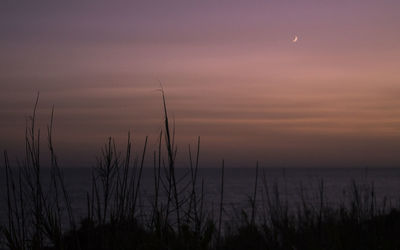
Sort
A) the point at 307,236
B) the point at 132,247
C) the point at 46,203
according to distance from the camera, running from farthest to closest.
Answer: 1. the point at 307,236
2. the point at 46,203
3. the point at 132,247

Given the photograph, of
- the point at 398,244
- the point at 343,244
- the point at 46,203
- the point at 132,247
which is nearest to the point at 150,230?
the point at 132,247

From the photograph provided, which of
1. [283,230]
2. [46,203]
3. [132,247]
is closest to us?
[132,247]

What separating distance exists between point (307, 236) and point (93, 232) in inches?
66.1

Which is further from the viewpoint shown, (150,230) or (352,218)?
(352,218)

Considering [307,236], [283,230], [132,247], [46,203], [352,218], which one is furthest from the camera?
[352,218]

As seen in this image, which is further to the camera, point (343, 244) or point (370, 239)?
point (370, 239)

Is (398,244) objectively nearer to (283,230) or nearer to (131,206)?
(283,230)

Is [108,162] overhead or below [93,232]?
overhead

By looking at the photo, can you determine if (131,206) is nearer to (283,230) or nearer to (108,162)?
(108,162)

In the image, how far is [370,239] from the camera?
4.66 m

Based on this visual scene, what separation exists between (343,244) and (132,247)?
1.92 meters

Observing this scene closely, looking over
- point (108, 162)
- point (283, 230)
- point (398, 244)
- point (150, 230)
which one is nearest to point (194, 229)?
point (150, 230)

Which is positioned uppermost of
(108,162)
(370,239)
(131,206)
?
(108,162)

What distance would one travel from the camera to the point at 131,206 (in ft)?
12.0
